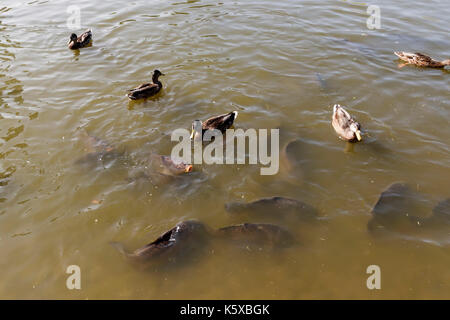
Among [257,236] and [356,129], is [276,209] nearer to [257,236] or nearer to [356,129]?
[257,236]

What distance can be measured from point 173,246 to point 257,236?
4.91ft

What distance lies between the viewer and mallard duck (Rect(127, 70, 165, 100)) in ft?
30.8

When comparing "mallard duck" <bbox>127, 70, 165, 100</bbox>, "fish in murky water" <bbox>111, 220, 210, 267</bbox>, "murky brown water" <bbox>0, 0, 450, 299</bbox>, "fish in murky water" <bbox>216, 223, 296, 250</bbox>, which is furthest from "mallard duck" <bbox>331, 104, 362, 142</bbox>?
"mallard duck" <bbox>127, 70, 165, 100</bbox>

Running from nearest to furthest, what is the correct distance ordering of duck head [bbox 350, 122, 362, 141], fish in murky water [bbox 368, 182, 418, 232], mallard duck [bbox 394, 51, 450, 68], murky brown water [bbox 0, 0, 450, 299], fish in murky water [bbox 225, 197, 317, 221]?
murky brown water [bbox 0, 0, 450, 299]
fish in murky water [bbox 368, 182, 418, 232]
fish in murky water [bbox 225, 197, 317, 221]
duck head [bbox 350, 122, 362, 141]
mallard duck [bbox 394, 51, 450, 68]

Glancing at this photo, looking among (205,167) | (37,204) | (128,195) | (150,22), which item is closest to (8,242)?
(37,204)

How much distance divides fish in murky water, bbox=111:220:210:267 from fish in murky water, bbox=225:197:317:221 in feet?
2.65

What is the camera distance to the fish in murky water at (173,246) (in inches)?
217

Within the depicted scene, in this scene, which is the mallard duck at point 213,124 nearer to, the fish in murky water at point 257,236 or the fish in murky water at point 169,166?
the fish in murky water at point 169,166

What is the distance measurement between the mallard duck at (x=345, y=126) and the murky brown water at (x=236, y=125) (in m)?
0.24

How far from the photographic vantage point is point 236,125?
8727mm

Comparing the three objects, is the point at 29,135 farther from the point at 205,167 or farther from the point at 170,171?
the point at 205,167

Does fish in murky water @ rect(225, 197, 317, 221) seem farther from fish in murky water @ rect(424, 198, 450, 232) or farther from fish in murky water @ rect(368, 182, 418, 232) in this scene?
fish in murky water @ rect(424, 198, 450, 232)

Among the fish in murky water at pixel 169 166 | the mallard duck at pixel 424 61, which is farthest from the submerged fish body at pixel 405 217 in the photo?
the mallard duck at pixel 424 61

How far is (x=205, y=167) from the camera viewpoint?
7.46 meters
